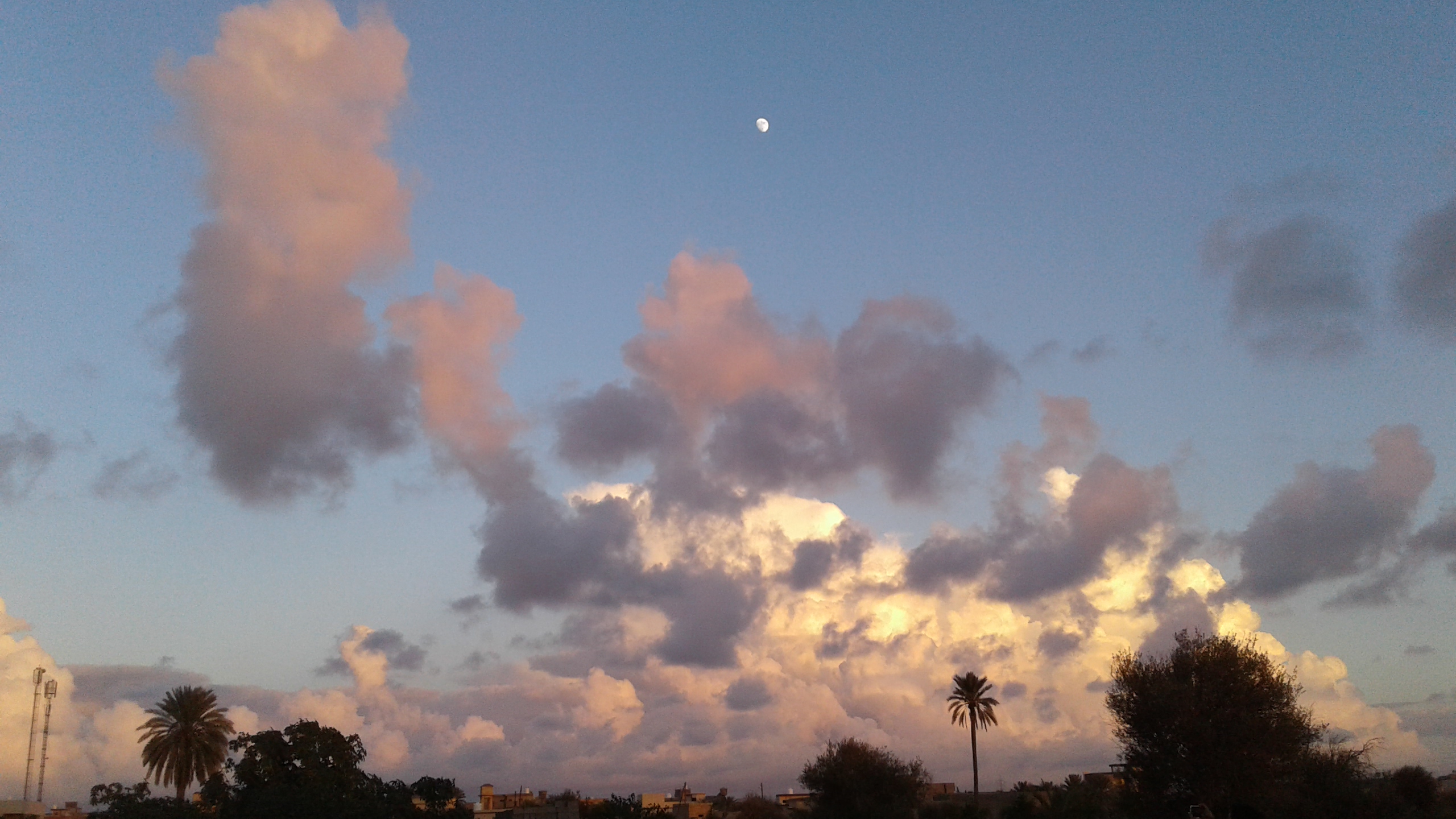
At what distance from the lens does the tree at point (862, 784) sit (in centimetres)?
7269

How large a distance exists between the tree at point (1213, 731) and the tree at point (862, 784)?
27.1m

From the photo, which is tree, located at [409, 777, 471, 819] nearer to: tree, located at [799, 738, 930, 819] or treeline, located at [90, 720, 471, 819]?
treeline, located at [90, 720, 471, 819]

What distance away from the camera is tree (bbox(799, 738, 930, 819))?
238ft

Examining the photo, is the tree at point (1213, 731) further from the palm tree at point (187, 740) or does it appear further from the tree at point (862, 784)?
the palm tree at point (187, 740)

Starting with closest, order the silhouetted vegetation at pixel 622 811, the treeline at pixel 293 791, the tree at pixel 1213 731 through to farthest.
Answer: the tree at pixel 1213 731, the treeline at pixel 293 791, the silhouetted vegetation at pixel 622 811

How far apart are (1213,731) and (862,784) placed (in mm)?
32084

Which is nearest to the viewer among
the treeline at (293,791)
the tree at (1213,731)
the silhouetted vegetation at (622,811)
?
the tree at (1213,731)

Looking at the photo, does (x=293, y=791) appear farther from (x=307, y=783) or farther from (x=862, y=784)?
(x=862, y=784)

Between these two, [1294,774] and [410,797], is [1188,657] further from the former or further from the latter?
[410,797]

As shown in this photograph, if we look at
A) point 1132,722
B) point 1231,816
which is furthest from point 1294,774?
point 1132,722

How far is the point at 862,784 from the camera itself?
7356 centimetres

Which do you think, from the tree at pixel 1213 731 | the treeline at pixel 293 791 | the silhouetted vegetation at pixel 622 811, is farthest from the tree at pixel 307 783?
the tree at pixel 1213 731

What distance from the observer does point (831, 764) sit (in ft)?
247

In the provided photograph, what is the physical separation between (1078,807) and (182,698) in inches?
2270
